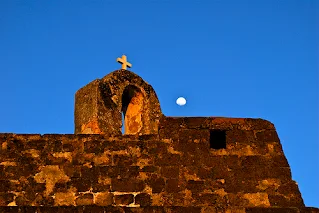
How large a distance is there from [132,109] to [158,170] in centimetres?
524

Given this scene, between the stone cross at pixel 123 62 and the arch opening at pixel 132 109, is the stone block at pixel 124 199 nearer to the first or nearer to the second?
Result: the arch opening at pixel 132 109

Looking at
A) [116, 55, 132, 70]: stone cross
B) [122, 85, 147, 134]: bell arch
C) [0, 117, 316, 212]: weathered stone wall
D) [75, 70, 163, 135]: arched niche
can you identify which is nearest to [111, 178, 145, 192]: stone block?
[0, 117, 316, 212]: weathered stone wall

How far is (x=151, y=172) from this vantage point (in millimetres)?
6699

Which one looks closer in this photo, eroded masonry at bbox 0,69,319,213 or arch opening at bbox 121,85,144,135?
eroded masonry at bbox 0,69,319,213

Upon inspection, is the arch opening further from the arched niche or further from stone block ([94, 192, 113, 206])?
stone block ([94, 192, 113, 206])

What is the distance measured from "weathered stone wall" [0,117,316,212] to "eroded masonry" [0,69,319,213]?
1cm

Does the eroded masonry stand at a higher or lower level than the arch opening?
lower

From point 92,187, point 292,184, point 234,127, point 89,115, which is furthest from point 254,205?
point 89,115

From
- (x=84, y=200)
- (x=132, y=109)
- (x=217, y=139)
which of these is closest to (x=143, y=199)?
(x=84, y=200)

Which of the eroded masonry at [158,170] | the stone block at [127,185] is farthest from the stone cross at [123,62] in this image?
the stone block at [127,185]

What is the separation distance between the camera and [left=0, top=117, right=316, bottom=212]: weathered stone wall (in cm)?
651

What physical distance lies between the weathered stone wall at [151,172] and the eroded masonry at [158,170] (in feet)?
0.03

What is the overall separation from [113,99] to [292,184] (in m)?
5.32

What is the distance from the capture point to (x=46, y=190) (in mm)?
6531
